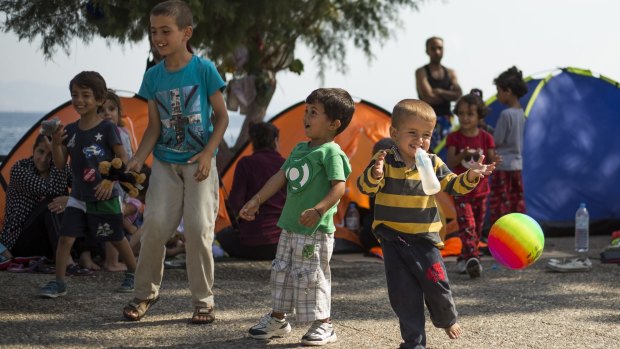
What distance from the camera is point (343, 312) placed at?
18.6 feet

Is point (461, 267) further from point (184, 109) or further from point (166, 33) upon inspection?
point (166, 33)

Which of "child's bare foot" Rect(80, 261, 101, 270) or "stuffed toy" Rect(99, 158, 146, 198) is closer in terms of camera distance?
"stuffed toy" Rect(99, 158, 146, 198)

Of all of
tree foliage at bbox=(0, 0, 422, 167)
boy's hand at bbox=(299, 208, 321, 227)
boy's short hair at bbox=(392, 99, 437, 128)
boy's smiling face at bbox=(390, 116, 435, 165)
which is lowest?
boy's hand at bbox=(299, 208, 321, 227)

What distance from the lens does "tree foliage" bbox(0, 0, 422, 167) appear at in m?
9.07

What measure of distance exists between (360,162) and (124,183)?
4.40 metres

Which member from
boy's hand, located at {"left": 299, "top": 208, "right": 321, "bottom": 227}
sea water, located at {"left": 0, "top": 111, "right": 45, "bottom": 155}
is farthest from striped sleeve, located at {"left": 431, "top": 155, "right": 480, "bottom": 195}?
sea water, located at {"left": 0, "top": 111, "right": 45, "bottom": 155}

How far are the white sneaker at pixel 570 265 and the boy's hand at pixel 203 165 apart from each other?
343 centimetres

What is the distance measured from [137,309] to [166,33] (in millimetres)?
1515

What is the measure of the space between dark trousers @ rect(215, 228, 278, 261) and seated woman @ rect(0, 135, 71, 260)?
58.2 inches

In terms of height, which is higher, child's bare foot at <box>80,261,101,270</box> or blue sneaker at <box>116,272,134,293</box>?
child's bare foot at <box>80,261,101,270</box>

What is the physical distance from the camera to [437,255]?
448cm

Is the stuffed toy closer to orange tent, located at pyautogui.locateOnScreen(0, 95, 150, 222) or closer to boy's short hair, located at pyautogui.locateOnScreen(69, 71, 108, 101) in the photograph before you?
boy's short hair, located at pyautogui.locateOnScreen(69, 71, 108, 101)

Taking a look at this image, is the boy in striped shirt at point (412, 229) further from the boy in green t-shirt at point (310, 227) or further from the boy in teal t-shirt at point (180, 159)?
the boy in teal t-shirt at point (180, 159)

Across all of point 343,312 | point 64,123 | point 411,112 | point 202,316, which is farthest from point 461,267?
point 64,123
